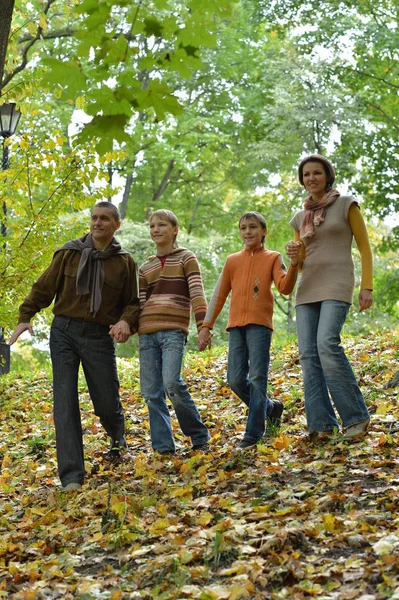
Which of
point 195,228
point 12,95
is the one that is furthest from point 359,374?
point 195,228

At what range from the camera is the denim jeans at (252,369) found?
6.05 metres

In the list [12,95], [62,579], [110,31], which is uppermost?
[12,95]

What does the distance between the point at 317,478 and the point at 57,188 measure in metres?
4.98

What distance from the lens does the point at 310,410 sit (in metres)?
5.92

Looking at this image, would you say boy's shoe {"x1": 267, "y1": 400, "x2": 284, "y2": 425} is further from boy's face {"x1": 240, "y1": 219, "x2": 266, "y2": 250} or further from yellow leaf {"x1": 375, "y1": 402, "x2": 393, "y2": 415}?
boy's face {"x1": 240, "y1": 219, "x2": 266, "y2": 250}

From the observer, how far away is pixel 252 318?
19.9 feet

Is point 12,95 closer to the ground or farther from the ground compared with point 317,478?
farther from the ground

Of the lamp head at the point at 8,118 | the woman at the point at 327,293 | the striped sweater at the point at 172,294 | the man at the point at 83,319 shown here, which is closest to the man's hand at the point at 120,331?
the man at the point at 83,319

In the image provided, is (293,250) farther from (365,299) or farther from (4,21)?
Answer: (4,21)

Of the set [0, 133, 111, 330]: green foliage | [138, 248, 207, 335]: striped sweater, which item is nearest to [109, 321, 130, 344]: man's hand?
[138, 248, 207, 335]: striped sweater

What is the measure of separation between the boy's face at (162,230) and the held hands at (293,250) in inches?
43.3

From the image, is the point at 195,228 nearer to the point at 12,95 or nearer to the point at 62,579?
the point at 12,95

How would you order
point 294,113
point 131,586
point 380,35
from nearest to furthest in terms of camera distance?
point 131,586, point 380,35, point 294,113

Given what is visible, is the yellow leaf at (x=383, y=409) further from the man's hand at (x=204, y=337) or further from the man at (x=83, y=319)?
the man at (x=83, y=319)
